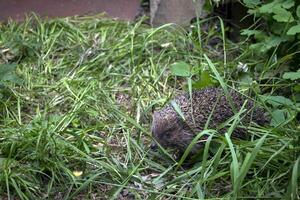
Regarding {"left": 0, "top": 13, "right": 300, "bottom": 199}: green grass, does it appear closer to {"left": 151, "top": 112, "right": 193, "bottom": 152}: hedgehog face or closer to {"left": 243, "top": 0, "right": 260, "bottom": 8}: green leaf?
{"left": 151, "top": 112, "right": 193, "bottom": 152}: hedgehog face

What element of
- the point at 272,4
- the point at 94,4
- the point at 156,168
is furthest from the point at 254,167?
the point at 94,4

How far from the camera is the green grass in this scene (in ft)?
11.0

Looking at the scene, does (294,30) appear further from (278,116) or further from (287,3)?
(278,116)

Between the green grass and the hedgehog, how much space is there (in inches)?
3.1

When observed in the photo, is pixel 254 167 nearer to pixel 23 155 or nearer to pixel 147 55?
pixel 23 155

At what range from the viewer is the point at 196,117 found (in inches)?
150

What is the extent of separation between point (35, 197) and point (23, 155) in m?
0.31

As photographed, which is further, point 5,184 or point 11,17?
point 11,17

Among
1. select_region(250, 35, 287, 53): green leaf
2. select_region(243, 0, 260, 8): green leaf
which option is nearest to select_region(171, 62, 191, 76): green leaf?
select_region(250, 35, 287, 53): green leaf

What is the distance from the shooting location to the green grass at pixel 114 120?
336 cm

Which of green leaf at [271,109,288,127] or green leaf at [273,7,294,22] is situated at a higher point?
green leaf at [273,7,294,22]

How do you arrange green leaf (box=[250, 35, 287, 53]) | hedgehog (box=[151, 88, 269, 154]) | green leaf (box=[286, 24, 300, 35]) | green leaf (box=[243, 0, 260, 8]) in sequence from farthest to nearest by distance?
green leaf (box=[243, 0, 260, 8])
green leaf (box=[250, 35, 287, 53])
green leaf (box=[286, 24, 300, 35])
hedgehog (box=[151, 88, 269, 154])

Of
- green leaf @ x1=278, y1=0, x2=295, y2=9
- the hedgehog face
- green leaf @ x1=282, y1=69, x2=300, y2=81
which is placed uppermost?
green leaf @ x1=278, y1=0, x2=295, y2=9

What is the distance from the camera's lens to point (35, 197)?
3.47 metres
